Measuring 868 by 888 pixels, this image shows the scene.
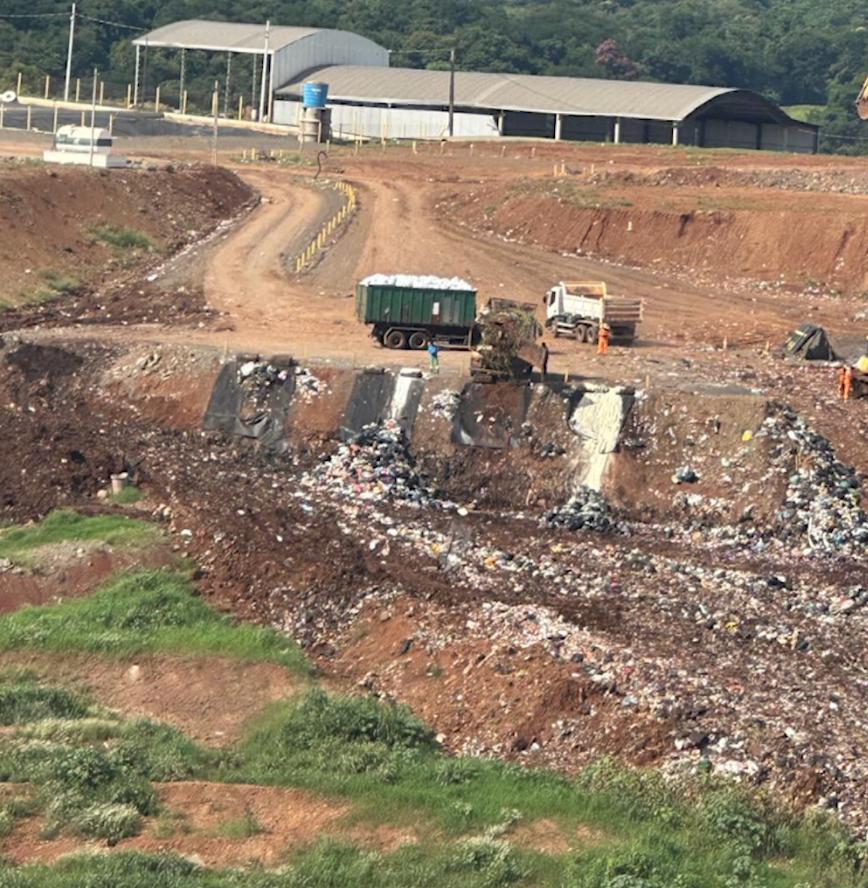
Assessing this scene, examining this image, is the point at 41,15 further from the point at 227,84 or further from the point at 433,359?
the point at 433,359

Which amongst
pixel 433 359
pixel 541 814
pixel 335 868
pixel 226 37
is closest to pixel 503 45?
pixel 226 37

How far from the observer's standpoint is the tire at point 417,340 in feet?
144

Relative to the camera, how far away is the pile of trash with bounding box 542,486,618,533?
36500 millimetres

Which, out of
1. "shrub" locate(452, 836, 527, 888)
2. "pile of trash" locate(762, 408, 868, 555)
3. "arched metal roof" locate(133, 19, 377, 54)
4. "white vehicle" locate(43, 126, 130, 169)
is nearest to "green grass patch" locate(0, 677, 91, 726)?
"shrub" locate(452, 836, 527, 888)

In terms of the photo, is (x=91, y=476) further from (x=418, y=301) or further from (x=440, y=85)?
(x=440, y=85)

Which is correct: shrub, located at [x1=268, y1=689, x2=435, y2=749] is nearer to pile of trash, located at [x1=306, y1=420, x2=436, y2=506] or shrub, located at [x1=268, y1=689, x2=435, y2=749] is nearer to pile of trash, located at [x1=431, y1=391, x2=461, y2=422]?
pile of trash, located at [x1=306, y1=420, x2=436, y2=506]

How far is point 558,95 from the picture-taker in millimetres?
94250

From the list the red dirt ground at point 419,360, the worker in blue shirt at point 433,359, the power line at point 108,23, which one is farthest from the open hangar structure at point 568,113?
the worker in blue shirt at point 433,359

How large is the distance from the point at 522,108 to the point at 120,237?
39.5 meters

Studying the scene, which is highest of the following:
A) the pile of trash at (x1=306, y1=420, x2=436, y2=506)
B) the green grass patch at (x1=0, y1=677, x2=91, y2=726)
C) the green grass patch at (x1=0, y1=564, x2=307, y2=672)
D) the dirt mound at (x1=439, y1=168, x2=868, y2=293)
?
the dirt mound at (x1=439, y1=168, x2=868, y2=293)

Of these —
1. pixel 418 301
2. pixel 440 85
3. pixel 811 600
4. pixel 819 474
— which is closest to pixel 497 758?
pixel 811 600

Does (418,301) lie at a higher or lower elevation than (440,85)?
lower

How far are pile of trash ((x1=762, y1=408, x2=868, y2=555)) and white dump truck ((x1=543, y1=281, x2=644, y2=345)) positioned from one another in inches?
325

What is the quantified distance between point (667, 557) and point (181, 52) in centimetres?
8296
